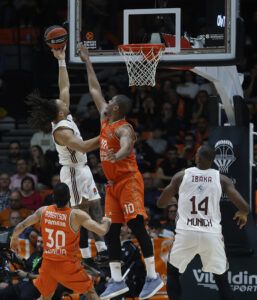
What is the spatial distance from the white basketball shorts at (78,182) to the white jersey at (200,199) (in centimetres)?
119

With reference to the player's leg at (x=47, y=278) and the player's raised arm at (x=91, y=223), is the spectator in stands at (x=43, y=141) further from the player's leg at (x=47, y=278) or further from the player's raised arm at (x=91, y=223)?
the player's raised arm at (x=91, y=223)

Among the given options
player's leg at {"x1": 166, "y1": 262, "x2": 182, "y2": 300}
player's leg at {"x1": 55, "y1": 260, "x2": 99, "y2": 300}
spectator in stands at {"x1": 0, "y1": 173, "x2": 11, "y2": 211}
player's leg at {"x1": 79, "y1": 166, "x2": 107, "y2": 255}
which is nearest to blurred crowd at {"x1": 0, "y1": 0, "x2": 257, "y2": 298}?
spectator in stands at {"x1": 0, "y1": 173, "x2": 11, "y2": 211}

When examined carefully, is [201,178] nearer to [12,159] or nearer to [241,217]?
[241,217]

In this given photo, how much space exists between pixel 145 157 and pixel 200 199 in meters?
5.99

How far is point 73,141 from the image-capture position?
35.1ft

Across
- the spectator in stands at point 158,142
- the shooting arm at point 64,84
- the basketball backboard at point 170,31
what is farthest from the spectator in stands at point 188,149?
the shooting arm at point 64,84

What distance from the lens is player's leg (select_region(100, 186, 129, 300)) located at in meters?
10.6

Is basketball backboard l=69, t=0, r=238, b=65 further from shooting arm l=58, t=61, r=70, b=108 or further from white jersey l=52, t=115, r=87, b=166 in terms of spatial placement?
white jersey l=52, t=115, r=87, b=166

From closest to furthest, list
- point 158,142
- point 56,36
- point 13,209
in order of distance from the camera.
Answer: point 56,36 → point 13,209 → point 158,142

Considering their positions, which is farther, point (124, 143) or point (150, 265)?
point (150, 265)

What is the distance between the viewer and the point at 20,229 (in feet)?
36.6

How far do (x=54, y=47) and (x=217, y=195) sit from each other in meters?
2.51

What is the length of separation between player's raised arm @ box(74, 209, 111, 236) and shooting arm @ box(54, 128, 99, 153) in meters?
0.72

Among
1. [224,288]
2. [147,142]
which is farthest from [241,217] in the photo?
[147,142]
